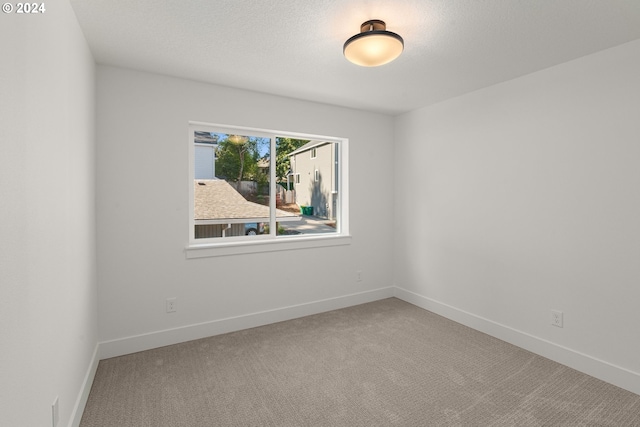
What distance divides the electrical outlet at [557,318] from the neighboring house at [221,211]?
2899 millimetres

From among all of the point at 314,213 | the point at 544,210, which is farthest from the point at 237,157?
the point at 544,210

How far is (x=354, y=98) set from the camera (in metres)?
3.65

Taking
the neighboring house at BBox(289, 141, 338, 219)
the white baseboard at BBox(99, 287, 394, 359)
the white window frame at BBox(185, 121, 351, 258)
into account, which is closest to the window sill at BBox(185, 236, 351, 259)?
the white window frame at BBox(185, 121, 351, 258)

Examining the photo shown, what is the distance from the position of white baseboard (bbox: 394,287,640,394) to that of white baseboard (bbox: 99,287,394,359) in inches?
38.4

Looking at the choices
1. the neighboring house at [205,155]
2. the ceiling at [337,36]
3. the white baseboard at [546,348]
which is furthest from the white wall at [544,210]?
the neighboring house at [205,155]

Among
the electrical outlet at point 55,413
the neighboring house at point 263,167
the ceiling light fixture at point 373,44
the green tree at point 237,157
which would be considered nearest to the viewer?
the electrical outlet at point 55,413

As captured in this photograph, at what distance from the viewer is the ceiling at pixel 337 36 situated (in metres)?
1.93

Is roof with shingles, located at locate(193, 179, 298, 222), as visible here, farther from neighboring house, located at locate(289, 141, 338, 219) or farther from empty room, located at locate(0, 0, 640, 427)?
neighboring house, located at locate(289, 141, 338, 219)

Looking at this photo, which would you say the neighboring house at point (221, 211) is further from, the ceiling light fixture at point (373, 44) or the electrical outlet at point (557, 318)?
the electrical outlet at point (557, 318)

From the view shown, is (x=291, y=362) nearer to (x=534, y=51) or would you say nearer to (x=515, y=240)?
(x=515, y=240)

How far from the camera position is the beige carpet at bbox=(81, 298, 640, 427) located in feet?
6.66

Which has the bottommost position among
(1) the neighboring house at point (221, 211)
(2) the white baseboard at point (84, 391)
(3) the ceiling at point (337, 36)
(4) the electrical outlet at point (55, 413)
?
(2) the white baseboard at point (84, 391)

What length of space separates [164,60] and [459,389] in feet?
11.1

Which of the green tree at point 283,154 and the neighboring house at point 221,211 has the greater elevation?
the green tree at point 283,154
